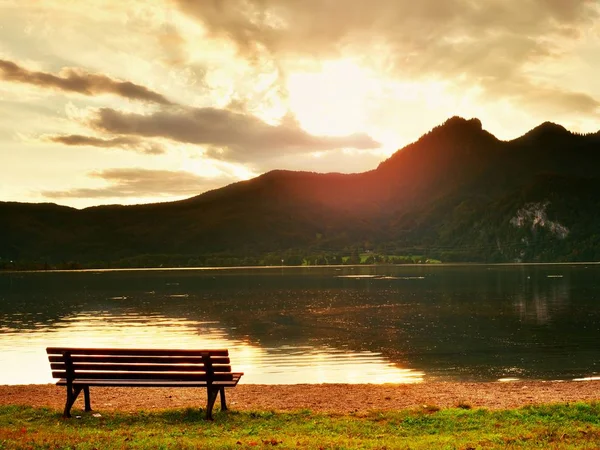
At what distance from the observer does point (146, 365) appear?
19.3 meters

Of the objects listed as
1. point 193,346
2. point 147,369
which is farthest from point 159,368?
point 193,346

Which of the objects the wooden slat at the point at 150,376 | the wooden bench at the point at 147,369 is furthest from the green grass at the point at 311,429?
the wooden slat at the point at 150,376

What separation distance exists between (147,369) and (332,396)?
8.00m

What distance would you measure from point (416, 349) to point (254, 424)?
2994 centimetres

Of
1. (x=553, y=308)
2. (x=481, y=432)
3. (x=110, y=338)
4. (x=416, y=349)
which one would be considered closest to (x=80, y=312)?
(x=110, y=338)

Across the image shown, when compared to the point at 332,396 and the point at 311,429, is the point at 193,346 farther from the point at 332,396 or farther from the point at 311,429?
the point at 311,429

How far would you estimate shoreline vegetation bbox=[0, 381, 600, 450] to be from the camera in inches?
595

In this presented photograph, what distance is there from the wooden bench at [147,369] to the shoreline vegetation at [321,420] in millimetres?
1040

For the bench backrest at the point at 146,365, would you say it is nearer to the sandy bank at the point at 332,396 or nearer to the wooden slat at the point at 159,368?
the wooden slat at the point at 159,368

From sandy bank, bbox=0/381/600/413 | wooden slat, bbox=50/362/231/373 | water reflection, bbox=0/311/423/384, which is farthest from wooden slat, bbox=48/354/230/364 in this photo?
water reflection, bbox=0/311/423/384

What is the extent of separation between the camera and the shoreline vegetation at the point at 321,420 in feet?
49.6

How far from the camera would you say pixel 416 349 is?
45781mm

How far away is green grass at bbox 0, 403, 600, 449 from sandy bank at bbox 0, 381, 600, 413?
236 centimetres

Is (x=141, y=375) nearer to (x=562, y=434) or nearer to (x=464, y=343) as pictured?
(x=562, y=434)
